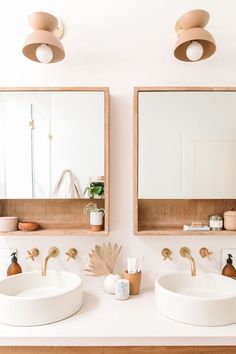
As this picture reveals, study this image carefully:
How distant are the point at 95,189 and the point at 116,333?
2.32ft

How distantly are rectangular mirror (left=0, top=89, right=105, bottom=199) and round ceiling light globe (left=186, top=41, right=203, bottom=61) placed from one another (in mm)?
528

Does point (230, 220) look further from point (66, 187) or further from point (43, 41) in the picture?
point (43, 41)

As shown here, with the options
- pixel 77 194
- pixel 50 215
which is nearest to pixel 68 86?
pixel 77 194

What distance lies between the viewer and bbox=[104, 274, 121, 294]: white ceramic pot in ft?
4.62

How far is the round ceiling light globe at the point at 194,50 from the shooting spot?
135cm

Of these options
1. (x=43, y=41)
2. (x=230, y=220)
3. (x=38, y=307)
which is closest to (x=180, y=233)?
(x=230, y=220)

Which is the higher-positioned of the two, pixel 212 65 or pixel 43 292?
pixel 212 65

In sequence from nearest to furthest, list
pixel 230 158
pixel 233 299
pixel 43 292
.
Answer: pixel 233 299, pixel 43 292, pixel 230 158

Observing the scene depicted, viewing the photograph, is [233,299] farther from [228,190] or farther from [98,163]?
[98,163]

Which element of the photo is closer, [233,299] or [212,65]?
[233,299]

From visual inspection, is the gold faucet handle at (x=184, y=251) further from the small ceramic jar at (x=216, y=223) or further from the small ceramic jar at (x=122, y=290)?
the small ceramic jar at (x=122, y=290)

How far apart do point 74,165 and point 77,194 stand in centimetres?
16

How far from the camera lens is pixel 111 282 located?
4.64 ft

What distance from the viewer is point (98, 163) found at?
152cm
